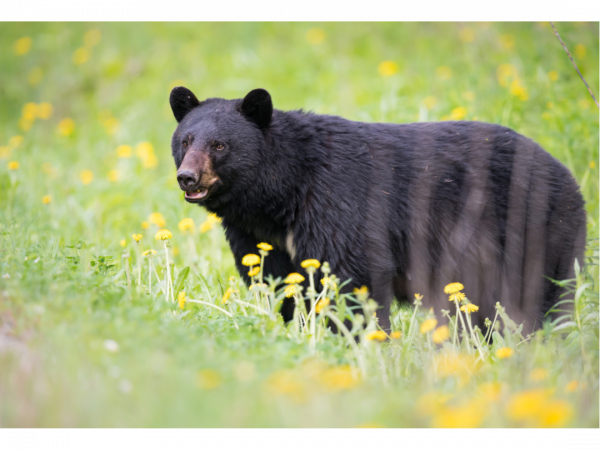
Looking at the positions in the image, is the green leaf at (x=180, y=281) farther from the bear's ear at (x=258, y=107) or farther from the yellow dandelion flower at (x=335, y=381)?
the yellow dandelion flower at (x=335, y=381)

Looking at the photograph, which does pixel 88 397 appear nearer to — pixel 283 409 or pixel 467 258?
pixel 283 409

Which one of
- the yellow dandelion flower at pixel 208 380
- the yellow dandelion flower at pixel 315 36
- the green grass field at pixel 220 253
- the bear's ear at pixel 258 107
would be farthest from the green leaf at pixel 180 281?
the yellow dandelion flower at pixel 315 36

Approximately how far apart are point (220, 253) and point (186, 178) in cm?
166

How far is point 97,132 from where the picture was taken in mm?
8430

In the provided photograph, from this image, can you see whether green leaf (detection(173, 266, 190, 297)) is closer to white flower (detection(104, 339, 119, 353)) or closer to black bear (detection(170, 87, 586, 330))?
black bear (detection(170, 87, 586, 330))

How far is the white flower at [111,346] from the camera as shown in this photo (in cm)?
220

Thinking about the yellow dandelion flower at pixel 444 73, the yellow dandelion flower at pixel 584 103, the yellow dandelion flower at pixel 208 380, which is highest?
the yellow dandelion flower at pixel 444 73

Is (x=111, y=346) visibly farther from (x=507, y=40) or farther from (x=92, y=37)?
(x=92, y=37)

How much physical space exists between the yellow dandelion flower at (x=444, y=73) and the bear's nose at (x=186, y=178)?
5472 mm

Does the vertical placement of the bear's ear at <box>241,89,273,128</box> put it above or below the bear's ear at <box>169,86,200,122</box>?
below

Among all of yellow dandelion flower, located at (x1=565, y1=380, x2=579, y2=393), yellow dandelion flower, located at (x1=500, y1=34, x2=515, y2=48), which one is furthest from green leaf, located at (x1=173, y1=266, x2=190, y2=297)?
yellow dandelion flower, located at (x1=500, y1=34, x2=515, y2=48)

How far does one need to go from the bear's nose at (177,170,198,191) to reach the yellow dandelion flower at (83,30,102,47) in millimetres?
8981

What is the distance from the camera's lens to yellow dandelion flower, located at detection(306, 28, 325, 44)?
10.0 metres

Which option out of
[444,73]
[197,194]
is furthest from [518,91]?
[197,194]
